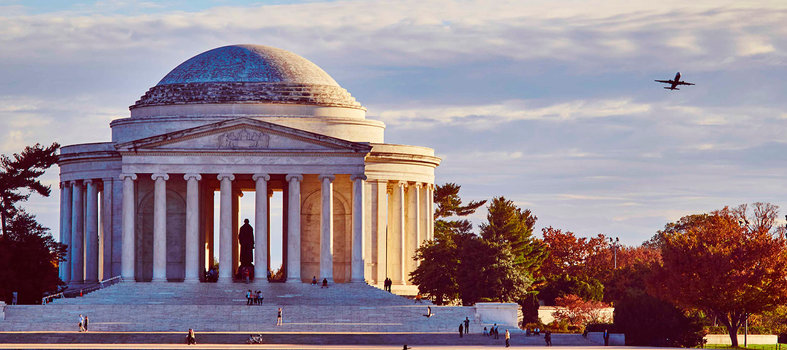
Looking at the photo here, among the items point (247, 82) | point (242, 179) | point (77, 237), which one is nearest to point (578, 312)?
point (242, 179)

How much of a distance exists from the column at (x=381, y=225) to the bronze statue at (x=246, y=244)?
34.0 feet

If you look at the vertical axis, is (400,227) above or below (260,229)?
above

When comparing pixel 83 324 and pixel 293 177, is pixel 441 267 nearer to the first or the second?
pixel 293 177

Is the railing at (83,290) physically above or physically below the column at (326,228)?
below

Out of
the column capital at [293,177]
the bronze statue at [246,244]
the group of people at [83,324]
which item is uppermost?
the column capital at [293,177]

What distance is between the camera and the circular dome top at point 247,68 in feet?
443

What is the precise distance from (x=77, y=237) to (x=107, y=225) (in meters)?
2.85

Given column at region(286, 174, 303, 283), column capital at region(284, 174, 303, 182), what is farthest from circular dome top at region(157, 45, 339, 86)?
column at region(286, 174, 303, 283)

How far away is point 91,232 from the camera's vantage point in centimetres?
13550

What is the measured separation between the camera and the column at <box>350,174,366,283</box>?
125875 mm

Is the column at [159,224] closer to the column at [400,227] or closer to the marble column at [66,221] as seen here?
the marble column at [66,221]

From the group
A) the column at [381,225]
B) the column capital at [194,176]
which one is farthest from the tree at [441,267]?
the column capital at [194,176]

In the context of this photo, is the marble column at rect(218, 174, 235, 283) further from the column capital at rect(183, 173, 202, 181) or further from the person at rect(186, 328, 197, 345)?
the person at rect(186, 328, 197, 345)

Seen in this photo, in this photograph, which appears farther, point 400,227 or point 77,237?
point 400,227
